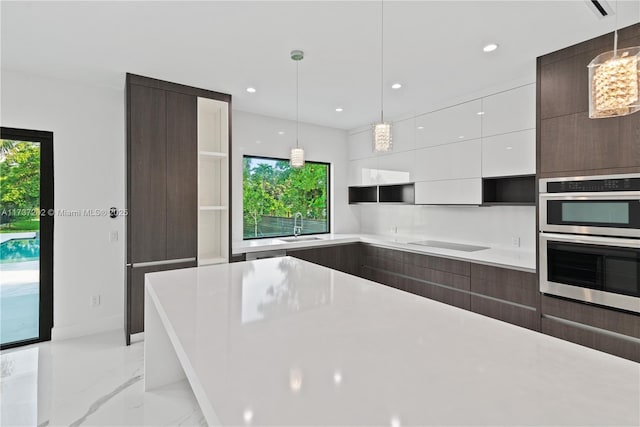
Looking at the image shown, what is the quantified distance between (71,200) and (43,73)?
46.3 inches

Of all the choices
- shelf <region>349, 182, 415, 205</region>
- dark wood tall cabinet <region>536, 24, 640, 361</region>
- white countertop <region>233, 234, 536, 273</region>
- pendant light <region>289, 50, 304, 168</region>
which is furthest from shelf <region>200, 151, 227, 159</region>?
dark wood tall cabinet <region>536, 24, 640, 361</region>

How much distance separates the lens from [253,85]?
126 inches

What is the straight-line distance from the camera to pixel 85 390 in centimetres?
228

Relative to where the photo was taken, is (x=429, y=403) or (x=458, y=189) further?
(x=458, y=189)

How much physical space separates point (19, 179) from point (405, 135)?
4.13 metres

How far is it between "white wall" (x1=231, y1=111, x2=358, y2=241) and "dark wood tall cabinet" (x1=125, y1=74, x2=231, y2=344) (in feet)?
2.44

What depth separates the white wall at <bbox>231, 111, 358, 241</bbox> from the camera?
411cm

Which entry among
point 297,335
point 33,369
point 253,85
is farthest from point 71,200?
point 297,335

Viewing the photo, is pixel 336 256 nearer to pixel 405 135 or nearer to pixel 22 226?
pixel 405 135

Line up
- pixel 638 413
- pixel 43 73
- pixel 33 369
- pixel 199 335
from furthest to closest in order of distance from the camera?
1. pixel 43 73
2. pixel 33 369
3. pixel 199 335
4. pixel 638 413

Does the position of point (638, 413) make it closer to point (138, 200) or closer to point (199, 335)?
point (199, 335)

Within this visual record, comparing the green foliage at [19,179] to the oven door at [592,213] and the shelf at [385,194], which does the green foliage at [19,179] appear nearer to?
the shelf at [385,194]

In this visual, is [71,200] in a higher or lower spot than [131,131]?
lower

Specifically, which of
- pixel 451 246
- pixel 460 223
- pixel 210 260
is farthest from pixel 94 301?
pixel 460 223
